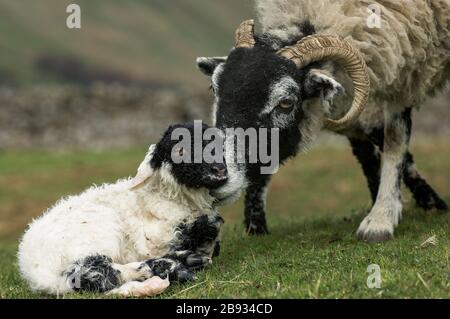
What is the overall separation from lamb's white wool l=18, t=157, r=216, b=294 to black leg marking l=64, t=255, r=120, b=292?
7cm

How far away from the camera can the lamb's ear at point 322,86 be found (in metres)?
8.82

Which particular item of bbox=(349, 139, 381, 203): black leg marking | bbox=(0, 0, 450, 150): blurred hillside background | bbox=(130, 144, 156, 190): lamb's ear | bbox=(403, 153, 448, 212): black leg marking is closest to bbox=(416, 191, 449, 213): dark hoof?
bbox=(403, 153, 448, 212): black leg marking

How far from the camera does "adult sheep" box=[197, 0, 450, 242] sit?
8.51 meters

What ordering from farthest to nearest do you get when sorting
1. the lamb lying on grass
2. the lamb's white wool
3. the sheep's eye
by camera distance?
the sheep's eye, the lamb's white wool, the lamb lying on grass

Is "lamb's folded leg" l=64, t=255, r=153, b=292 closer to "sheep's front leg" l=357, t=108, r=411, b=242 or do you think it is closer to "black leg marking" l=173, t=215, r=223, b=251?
"black leg marking" l=173, t=215, r=223, b=251

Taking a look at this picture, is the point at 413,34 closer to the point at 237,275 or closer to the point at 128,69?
the point at 237,275

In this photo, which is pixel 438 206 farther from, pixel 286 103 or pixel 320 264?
pixel 320 264

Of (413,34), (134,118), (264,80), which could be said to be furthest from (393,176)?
(134,118)

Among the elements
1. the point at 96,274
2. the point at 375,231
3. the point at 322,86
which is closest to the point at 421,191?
the point at 375,231

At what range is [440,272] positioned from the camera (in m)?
6.56

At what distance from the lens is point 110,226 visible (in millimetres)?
7312

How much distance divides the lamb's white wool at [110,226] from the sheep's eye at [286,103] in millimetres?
1479

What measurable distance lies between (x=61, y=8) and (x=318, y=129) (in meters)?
190
